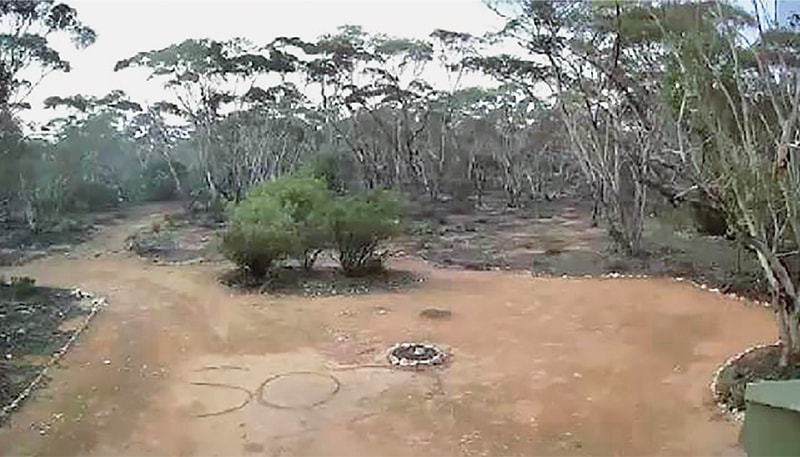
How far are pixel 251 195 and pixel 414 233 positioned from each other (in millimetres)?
6762

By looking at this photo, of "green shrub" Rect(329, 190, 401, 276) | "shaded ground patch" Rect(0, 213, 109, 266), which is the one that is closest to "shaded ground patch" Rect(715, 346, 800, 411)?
"green shrub" Rect(329, 190, 401, 276)

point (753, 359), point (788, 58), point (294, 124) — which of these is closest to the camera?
point (753, 359)

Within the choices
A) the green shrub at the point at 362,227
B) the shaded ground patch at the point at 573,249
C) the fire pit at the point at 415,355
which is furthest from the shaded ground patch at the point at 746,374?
the green shrub at the point at 362,227

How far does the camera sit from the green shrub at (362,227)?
1395 centimetres

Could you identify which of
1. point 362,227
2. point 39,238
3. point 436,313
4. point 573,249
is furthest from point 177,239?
point 436,313

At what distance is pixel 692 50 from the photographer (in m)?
8.80

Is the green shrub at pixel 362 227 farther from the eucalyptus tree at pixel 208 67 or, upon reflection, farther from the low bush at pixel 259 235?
the eucalyptus tree at pixel 208 67

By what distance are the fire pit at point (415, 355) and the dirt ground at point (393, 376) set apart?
0.16 metres

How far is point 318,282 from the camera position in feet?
45.3

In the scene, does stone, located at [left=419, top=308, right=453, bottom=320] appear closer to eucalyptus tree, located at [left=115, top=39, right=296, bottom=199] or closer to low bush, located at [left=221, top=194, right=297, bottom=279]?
low bush, located at [left=221, top=194, right=297, bottom=279]

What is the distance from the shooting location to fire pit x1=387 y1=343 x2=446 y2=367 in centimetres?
873

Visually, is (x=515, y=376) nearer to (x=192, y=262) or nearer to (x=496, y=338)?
(x=496, y=338)

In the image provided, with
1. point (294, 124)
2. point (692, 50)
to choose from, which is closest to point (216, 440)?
point (692, 50)

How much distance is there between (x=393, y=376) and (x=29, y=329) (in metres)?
5.11
